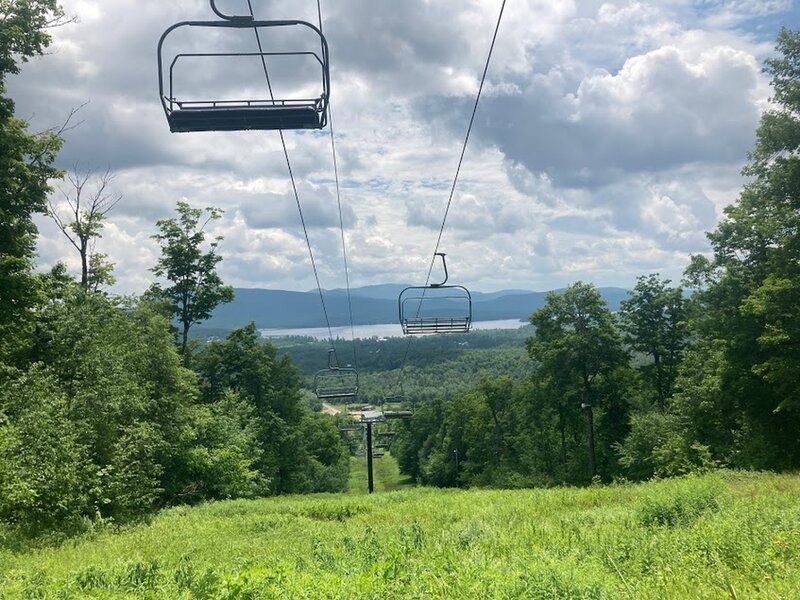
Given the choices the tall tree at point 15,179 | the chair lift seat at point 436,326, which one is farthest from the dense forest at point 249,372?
the chair lift seat at point 436,326

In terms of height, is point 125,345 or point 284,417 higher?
point 125,345

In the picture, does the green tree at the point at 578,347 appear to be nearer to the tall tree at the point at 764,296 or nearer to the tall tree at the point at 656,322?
the tall tree at the point at 656,322

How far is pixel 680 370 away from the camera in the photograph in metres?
30.7

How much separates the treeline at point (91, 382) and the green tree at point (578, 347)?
62.6 feet

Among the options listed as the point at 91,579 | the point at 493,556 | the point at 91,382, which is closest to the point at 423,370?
the point at 91,382

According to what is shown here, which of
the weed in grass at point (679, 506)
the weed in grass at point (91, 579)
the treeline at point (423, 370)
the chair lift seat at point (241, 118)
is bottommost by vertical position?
the treeline at point (423, 370)

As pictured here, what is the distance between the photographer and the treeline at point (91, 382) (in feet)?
53.1

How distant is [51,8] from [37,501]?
13225mm

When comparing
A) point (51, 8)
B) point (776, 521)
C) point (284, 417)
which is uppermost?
point (51, 8)

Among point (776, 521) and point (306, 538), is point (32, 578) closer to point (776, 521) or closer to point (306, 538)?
point (306, 538)

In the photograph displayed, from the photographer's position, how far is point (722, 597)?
5547 millimetres

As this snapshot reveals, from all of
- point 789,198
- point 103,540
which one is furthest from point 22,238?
point 789,198

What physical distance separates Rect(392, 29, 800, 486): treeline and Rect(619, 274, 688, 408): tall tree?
2.7 inches

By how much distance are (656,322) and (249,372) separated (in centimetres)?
2672
